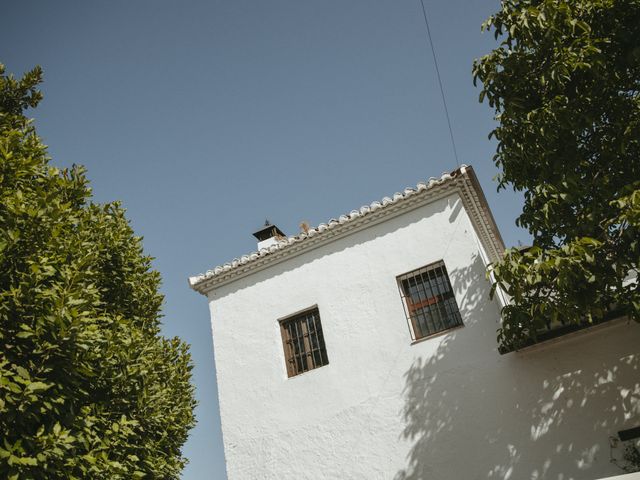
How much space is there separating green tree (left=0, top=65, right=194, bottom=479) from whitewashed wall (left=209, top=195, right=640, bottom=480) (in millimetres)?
2406

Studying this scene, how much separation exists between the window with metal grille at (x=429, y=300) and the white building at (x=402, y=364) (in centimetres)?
2

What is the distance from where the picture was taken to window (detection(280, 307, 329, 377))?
984 cm

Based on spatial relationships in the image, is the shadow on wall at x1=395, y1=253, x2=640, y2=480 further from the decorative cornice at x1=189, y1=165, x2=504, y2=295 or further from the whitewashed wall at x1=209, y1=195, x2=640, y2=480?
the decorative cornice at x1=189, y1=165, x2=504, y2=295

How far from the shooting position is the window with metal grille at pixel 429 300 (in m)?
8.91

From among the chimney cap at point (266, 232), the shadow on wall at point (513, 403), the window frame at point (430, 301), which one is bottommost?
the shadow on wall at point (513, 403)

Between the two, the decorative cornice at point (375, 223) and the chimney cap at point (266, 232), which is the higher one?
the chimney cap at point (266, 232)

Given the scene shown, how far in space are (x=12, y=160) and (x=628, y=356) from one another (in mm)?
8820

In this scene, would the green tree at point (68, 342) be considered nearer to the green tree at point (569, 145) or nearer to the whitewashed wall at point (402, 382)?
the whitewashed wall at point (402, 382)

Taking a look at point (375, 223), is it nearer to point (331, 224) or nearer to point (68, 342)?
point (331, 224)

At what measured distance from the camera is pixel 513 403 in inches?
308

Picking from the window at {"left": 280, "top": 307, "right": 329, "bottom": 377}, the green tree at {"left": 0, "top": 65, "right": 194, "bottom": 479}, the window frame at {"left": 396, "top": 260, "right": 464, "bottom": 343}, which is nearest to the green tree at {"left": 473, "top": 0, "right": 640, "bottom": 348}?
the window frame at {"left": 396, "top": 260, "right": 464, "bottom": 343}

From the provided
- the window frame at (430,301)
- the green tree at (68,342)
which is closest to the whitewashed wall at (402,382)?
the window frame at (430,301)

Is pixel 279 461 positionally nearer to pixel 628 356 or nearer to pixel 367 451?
pixel 367 451

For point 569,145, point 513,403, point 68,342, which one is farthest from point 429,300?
point 68,342
